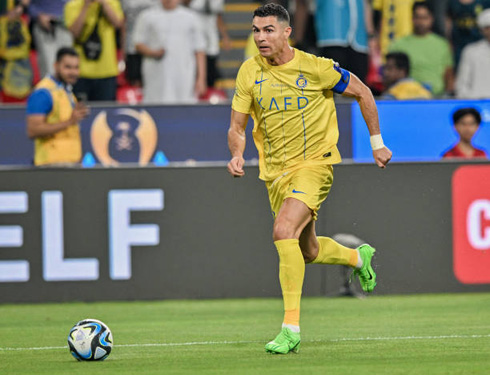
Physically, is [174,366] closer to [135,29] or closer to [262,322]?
[262,322]

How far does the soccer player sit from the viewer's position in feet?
26.0

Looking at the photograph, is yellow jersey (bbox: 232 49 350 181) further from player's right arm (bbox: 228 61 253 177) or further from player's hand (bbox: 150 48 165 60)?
player's hand (bbox: 150 48 165 60)

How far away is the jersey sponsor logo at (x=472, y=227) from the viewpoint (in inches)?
463

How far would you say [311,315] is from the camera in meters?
10.3

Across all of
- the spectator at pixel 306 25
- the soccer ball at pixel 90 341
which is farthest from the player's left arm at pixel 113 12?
the soccer ball at pixel 90 341

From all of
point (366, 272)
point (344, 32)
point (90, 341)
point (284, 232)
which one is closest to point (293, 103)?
point (284, 232)

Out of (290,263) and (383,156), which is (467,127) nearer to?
(383,156)

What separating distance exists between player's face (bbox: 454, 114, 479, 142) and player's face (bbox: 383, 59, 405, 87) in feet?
5.78

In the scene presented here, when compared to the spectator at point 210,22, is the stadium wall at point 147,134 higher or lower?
lower

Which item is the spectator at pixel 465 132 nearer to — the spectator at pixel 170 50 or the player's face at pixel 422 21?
the player's face at pixel 422 21

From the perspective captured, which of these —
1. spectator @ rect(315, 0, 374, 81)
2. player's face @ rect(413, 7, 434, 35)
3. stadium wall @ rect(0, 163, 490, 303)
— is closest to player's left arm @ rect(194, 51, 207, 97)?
spectator @ rect(315, 0, 374, 81)

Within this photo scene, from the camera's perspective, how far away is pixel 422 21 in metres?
15.5

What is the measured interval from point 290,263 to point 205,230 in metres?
4.09

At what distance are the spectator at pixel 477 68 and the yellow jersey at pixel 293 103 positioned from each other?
25.2ft
